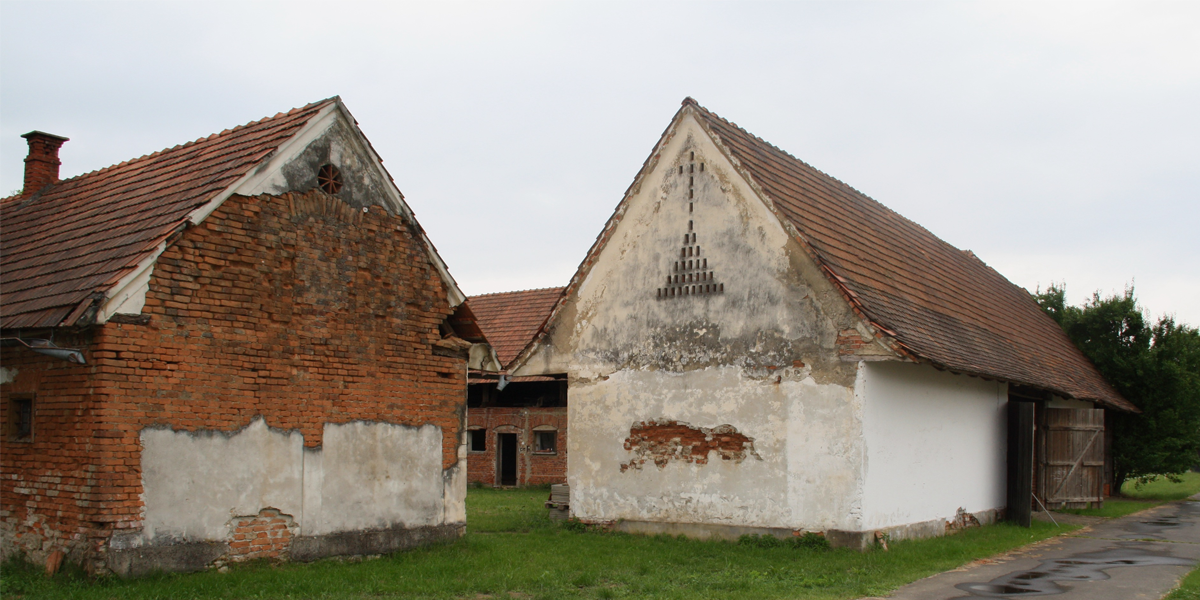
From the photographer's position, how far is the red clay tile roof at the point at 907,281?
45.9 feet

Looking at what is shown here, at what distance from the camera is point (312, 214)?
37.9 ft

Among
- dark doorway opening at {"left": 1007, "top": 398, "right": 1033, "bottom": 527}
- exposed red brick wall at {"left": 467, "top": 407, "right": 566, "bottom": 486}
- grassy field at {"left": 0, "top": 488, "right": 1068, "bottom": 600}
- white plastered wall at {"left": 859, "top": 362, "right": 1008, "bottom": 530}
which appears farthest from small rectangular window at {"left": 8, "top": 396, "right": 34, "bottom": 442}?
exposed red brick wall at {"left": 467, "top": 407, "right": 566, "bottom": 486}

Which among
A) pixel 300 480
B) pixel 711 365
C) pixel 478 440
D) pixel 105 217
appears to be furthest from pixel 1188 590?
pixel 478 440

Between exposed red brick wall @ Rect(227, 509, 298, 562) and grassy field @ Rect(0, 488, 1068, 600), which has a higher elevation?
exposed red brick wall @ Rect(227, 509, 298, 562)

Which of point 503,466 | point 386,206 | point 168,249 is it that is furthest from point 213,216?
point 503,466

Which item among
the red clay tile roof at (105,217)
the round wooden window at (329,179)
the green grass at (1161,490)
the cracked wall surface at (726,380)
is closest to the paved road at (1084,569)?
the cracked wall surface at (726,380)

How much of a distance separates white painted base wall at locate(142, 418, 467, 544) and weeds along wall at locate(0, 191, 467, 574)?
0.02m

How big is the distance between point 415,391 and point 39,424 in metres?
4.33

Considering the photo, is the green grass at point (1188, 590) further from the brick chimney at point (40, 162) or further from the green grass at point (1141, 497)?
the brick chimney at point (40, 162)

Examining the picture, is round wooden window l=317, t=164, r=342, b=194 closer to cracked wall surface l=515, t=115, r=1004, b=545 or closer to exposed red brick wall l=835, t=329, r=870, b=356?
cracked wall surface l=515, t=115, r=1004, b=545

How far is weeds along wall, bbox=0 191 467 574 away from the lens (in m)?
9.49

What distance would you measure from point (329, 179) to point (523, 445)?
53.3ft

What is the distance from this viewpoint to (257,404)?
10719 millimetres

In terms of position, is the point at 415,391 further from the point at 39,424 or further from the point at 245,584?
the point at 39,424
